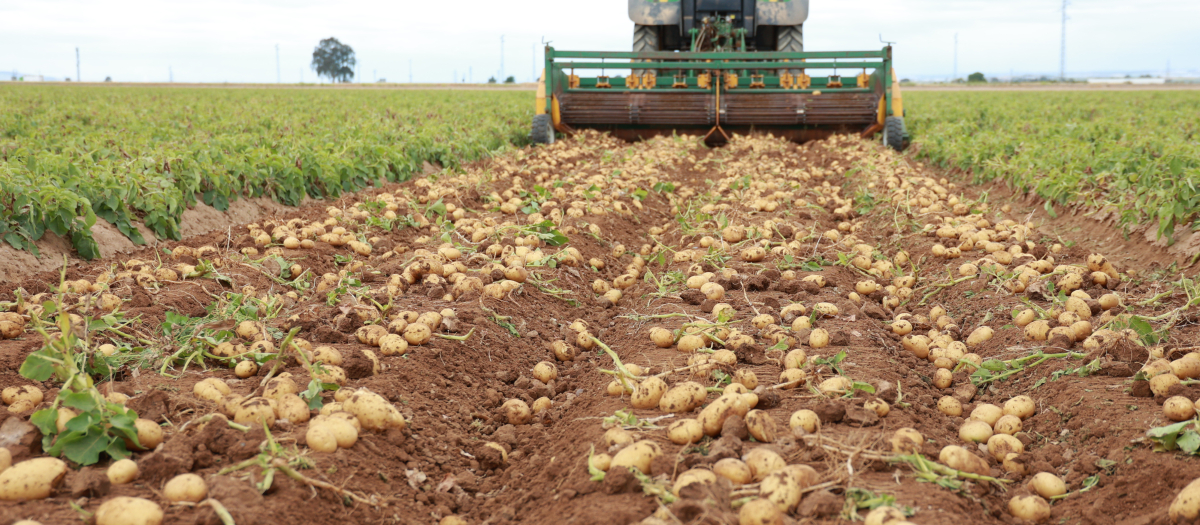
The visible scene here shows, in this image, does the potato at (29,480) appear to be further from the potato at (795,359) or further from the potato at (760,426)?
the potato at (795,359)

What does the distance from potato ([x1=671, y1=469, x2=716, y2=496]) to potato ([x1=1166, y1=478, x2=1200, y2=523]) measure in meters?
1.12

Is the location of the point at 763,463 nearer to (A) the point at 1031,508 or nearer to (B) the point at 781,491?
(B) the point at 781,491

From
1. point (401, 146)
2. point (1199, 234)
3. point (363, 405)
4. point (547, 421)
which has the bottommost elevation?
point (547, 421)

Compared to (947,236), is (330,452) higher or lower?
lower

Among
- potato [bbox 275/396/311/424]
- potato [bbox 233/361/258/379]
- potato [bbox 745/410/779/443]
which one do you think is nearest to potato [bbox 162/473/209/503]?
potato [bbox 275/396/311/424]

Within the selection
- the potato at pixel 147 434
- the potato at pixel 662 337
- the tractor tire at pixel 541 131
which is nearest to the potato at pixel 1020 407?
the potato at pixel 662 337

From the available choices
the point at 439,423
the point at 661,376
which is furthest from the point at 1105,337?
the point at 439,423

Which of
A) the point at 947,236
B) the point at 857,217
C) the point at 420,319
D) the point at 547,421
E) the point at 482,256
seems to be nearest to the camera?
the point at 547,421

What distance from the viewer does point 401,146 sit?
8.88 meters

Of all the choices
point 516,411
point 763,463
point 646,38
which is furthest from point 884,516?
point 646,38

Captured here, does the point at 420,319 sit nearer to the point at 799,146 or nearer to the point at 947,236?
the point at 947,236

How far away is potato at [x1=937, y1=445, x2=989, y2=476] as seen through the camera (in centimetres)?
228

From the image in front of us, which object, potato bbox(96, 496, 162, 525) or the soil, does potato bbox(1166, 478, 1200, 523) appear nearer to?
the soil

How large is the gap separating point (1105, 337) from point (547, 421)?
2.29 metres
